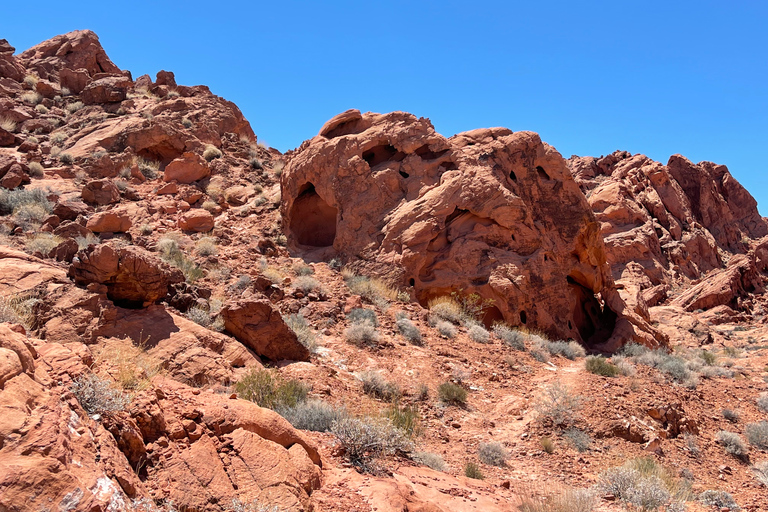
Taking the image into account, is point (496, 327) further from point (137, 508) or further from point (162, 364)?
point (137, 508)

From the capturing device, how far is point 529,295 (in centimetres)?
1230

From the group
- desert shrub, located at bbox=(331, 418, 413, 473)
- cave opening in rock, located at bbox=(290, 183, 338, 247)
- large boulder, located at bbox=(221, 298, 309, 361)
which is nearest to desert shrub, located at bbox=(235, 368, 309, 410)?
Answer: large boulder, located at bbox=(221, 298, 309, 361)

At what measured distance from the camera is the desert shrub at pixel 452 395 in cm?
764

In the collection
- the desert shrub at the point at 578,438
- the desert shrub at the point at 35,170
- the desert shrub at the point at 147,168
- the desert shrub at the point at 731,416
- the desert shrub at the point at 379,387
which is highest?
the desert shrub at the point at 147,168

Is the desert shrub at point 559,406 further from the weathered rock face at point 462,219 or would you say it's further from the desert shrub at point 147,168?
the desert shrub at point 147,168

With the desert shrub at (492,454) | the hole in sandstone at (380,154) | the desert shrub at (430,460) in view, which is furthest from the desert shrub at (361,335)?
the hole in sandstone at (380,154)

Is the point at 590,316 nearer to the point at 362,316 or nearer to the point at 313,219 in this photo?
the point at 362,316

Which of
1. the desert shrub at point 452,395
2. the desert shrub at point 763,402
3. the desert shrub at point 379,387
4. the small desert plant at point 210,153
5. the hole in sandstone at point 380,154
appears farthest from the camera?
the small desert plant at point 210,153

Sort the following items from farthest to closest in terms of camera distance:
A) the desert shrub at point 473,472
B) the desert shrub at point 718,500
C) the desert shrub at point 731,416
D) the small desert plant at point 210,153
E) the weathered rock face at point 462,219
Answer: the small desert plant at point 210,153, the weathered rock face at point 462,219, the desert shrub at point 731,416, the desert shrub at point 718,500, the desert shrub at point 473,472

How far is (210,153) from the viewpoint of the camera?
1656cm

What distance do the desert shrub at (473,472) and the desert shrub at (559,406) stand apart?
6.75 feet

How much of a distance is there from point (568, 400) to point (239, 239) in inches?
339

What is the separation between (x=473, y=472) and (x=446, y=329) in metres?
5.08

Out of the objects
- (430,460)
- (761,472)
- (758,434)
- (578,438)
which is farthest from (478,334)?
(430,460)
